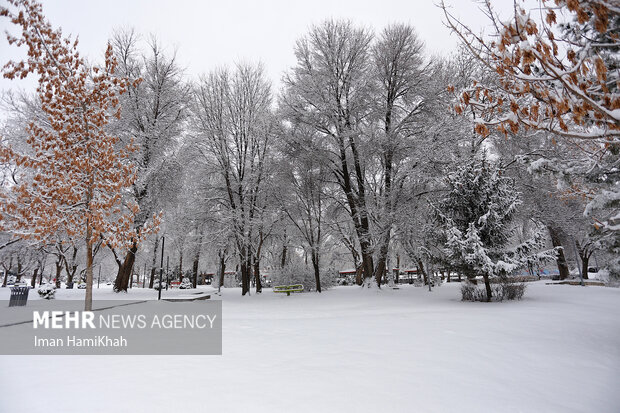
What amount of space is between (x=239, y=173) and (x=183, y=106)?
5632 mm

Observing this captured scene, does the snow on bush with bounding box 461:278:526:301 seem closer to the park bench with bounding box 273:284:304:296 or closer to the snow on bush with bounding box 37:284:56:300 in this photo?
the park bench with bounding box 273:284:304:296

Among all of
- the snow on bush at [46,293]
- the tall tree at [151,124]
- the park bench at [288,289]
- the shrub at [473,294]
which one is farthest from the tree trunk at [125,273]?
the shrub at [473,294]

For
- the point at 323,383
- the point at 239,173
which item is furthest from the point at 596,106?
the point at 239,173

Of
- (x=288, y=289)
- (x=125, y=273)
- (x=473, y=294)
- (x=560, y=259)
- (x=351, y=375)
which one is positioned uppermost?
(x=560, y=259)

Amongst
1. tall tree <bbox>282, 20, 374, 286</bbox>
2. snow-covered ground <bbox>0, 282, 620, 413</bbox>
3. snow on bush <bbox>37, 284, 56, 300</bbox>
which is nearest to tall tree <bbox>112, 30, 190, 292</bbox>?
snow on bush <bbox>37, 284, 56, 300</bbox>

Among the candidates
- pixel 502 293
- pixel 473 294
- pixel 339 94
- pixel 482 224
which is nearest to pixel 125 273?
pixel 339 94

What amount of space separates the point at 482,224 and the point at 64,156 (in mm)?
14159

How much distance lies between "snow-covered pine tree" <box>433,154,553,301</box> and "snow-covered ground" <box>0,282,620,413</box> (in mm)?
4787

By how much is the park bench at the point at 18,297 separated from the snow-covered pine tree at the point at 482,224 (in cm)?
1624

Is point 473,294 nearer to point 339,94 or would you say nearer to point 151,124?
point 339,94

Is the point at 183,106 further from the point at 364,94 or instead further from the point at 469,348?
the point at 469,348

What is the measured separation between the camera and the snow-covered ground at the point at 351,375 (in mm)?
3346

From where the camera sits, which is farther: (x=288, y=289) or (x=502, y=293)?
(x=288, y=289)

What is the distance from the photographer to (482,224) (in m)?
12.6
